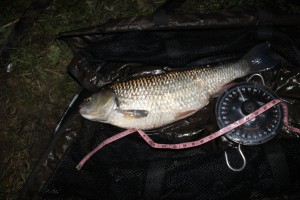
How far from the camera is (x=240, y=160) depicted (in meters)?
2.50

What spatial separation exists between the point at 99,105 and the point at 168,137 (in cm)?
75

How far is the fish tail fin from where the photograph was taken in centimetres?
262

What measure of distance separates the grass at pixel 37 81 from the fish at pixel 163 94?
27.9 inches

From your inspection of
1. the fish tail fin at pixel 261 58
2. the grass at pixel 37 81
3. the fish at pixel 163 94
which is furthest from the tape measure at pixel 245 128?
the grass at pixel 37 81

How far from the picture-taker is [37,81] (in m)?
3.21

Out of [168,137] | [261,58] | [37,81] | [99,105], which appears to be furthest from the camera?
[37,81]

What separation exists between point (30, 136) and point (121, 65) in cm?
128

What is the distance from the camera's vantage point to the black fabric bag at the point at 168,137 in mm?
2449

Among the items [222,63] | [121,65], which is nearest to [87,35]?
[121,65]

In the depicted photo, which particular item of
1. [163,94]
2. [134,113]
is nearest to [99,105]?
[134,113]

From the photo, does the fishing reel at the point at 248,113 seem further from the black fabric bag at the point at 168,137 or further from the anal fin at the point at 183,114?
the anal fin at the point at 183,114

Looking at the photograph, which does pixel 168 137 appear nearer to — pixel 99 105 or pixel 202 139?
pixel 202 139

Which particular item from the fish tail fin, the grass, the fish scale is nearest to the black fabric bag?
the fish tail fin

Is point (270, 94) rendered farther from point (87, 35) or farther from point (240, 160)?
point (87, 35)
